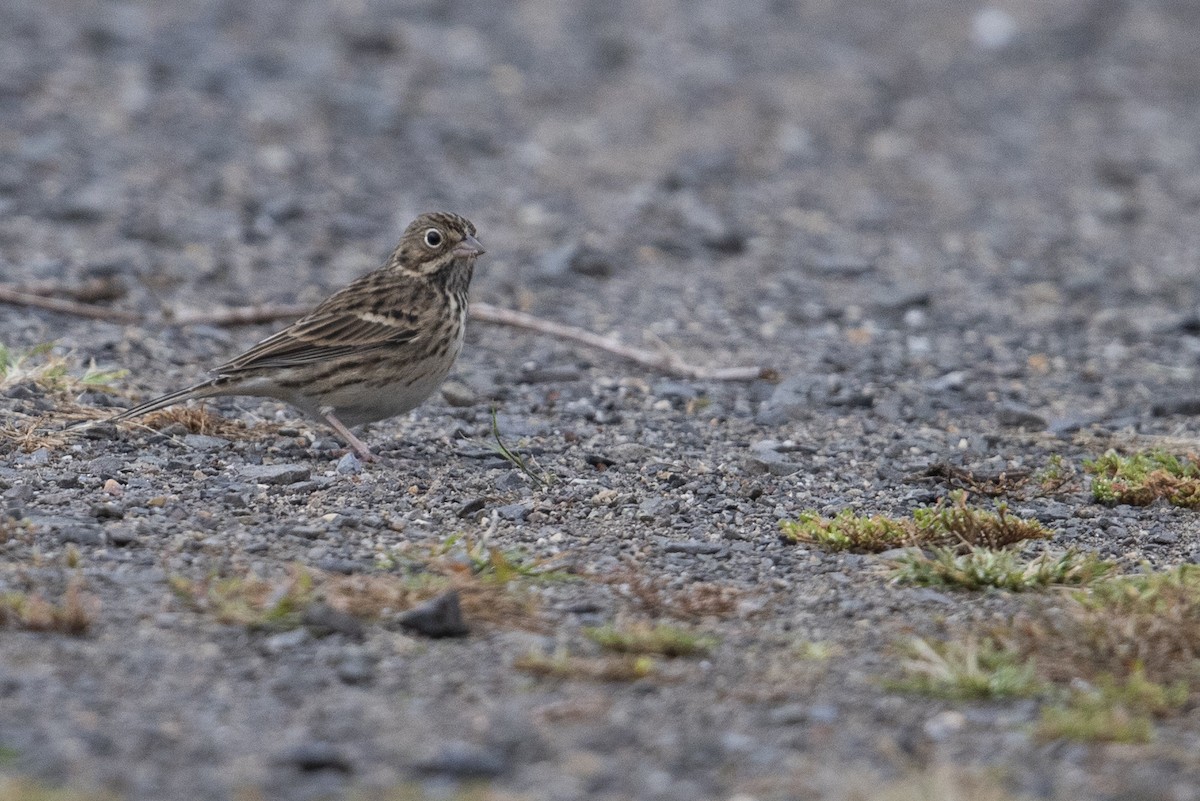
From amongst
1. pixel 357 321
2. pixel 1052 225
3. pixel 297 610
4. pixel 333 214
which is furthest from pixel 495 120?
pixel 297 610

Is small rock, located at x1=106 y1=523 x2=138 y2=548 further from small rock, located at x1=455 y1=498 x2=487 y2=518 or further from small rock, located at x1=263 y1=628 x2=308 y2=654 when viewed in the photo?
small rock, located at x1=455 y1=498 x2=487 y2=518

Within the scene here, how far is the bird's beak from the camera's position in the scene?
8289mm

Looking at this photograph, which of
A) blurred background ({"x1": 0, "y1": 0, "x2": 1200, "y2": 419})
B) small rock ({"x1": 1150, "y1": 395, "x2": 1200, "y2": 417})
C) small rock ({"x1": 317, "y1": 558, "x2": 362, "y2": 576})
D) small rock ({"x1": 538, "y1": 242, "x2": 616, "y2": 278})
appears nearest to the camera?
small rock ({"x1": 317, "y1": 558, "x2": 362, "y2": 576})

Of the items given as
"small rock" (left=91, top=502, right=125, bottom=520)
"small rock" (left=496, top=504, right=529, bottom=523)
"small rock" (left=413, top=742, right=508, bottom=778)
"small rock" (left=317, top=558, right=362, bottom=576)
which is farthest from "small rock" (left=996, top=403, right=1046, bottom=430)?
"small rock" (left=413, top=742, right=508, bottom=778)

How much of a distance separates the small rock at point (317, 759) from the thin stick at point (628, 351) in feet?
16.8

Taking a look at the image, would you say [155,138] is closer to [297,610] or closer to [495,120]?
[495,120]

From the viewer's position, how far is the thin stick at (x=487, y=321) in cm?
938

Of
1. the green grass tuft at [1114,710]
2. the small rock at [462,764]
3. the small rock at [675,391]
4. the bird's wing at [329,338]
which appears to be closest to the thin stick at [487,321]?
the small rock at [675,391]

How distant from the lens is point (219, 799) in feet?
13.9

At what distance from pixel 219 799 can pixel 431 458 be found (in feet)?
11.7

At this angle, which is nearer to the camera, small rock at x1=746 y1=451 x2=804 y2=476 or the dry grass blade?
the dry grass blade

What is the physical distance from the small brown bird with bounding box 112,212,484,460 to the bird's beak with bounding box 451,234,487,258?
0.68 ft

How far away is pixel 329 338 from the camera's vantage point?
7832mm

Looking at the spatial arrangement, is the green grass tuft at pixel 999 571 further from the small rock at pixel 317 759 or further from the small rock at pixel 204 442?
the small rock at pixel 204 442
